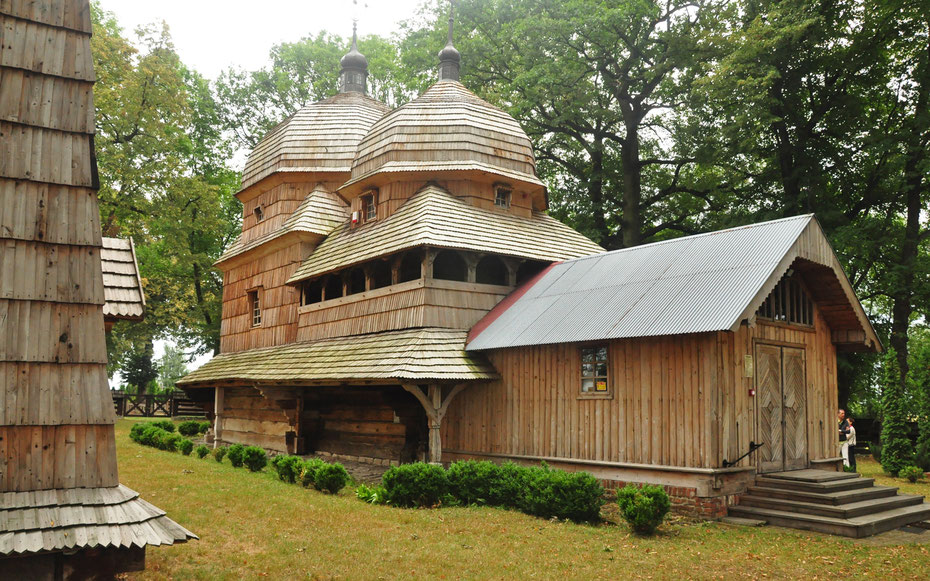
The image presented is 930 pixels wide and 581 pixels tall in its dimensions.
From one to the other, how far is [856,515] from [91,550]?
35.0ft

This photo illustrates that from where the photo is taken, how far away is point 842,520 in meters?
11.0

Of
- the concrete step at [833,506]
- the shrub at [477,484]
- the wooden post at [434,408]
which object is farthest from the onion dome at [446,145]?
the concrete step at [833,506]

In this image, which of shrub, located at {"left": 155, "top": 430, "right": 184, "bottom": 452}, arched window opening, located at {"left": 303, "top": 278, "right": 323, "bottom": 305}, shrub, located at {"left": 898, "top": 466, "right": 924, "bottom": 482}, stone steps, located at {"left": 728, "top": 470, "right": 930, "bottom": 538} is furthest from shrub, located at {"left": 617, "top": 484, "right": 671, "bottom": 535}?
shrub, located at {"left": 155, "top": 430, "right": 184, "bottom": 452}

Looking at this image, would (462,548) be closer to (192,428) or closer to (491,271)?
(491,271)

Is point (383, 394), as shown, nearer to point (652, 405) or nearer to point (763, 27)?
point (652, 405)

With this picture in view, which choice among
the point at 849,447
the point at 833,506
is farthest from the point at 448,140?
the point at 849,447

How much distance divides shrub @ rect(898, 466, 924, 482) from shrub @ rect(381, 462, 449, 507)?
12.3m

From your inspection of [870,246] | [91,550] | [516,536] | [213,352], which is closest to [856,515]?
A: [516,536]

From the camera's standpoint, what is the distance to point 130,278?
9.62 meters

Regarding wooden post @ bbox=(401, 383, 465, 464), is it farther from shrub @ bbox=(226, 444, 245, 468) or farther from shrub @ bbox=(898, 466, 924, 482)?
shrub @ bbox=(898, 466, 924, 482)

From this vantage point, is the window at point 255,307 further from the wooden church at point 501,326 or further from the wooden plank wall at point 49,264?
the wooden plank wall at point 49,264

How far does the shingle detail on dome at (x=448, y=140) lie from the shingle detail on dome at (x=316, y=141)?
393cm

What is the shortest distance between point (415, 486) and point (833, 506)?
6651mm

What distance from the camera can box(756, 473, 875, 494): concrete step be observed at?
12.0m
